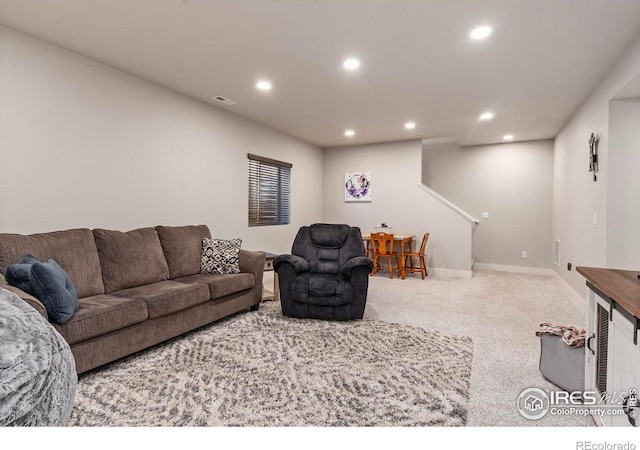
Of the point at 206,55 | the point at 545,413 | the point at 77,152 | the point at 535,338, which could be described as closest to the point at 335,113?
the point at 206,55

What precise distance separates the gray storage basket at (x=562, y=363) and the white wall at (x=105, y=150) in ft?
12.3

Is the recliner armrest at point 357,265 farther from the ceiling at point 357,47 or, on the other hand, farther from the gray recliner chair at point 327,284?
the ceiling at point 357,47

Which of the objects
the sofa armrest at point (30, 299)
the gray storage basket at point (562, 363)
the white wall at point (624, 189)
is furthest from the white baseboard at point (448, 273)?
the sofa armrest at point (30, 299)

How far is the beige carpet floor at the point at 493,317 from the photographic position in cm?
198

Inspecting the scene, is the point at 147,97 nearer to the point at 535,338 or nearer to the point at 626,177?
the point at 535,338

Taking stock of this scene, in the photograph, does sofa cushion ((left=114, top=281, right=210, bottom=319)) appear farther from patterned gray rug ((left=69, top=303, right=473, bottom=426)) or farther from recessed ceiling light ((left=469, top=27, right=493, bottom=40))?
recessed ceiling light ((left=469, top=27, right=493, bottom=40))

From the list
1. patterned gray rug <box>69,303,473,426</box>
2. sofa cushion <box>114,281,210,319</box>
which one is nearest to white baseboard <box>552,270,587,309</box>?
patterned gray rug <box>69,303,473,426</box>

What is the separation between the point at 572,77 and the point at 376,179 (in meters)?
3.65

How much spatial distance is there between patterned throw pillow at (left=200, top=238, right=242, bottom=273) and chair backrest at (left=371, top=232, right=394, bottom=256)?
290 cm

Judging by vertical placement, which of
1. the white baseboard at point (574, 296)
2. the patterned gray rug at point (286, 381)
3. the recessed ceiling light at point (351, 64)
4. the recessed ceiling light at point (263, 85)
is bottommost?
the patterned gray rug at point (286, 381)

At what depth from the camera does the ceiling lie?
92.0 inches

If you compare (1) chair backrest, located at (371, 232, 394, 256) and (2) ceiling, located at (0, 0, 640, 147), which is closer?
(2) ceiling, located at (0, 0, 640, 147)

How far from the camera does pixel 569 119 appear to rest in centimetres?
484

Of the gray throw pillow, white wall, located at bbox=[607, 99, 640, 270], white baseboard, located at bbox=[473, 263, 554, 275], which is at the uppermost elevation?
white wall, located at bbox=[607, 99, 640, 270]
